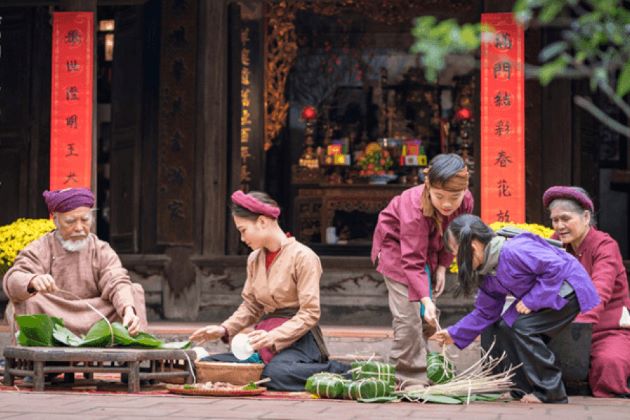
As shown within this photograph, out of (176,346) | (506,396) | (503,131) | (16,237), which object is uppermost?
(503,131)

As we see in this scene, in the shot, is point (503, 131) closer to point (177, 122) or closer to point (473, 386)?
point (177, 122)

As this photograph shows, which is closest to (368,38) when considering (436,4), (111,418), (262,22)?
(436,4)

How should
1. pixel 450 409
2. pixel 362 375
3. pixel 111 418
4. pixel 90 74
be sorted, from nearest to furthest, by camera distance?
pixel 111 418 < pixel 450 409 < pixel 362 375 < pixel 90 74

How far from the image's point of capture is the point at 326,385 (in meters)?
5.55

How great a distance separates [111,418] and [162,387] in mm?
1512

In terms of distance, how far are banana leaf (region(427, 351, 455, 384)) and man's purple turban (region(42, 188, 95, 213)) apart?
2.09 metres

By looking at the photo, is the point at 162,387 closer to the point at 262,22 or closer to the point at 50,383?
the point at 50,383

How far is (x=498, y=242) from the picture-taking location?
562 cm

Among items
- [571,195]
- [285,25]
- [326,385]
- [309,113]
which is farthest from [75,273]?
[309,113]

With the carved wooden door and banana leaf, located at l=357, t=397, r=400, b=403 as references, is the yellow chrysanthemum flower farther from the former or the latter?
banana leaf, located at l=357, t=397, r=400, b=403

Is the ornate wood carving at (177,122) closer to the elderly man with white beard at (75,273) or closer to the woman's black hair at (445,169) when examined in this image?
the elderly man with white beard at (75,273)

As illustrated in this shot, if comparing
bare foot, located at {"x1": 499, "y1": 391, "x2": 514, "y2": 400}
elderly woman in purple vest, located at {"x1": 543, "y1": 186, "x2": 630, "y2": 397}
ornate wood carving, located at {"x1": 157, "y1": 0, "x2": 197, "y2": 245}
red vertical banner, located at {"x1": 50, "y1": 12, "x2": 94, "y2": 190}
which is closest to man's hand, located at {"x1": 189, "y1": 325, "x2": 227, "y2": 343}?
bare foot, located at {"x1": 499, "y1": 391, "x2": 514, "y2": 400}

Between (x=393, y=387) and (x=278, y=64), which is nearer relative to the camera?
(x=393, y=387)

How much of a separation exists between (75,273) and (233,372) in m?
1.23
